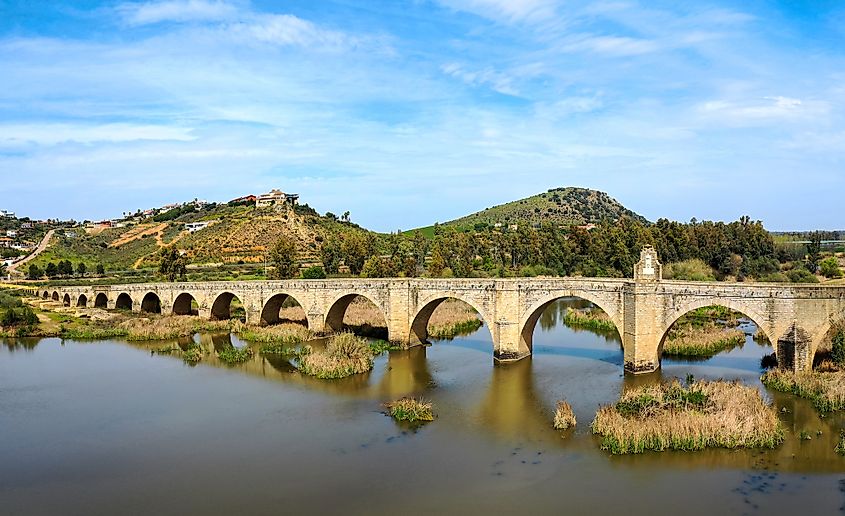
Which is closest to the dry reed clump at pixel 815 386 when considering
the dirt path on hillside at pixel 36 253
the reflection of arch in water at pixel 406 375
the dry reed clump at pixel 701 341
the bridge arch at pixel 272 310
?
the dry reed clump at pixel 701 341

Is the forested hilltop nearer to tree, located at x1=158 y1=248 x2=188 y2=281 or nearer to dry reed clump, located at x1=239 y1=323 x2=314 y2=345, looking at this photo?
tree, located at x1=158 y1=248 x2=188 y2=281

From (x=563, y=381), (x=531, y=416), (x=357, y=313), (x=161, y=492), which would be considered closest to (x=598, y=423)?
(x=531, y=416)

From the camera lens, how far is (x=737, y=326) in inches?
1377

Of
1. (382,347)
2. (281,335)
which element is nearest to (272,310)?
(281,335)

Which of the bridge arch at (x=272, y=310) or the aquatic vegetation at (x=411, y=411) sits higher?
the bridge arch at (x=272, y=310)

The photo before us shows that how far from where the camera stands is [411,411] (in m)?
19.9

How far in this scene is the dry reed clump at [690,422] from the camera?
16.4 m

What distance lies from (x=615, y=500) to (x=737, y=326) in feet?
82.3

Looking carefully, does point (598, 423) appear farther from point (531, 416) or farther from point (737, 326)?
point (737, 326)

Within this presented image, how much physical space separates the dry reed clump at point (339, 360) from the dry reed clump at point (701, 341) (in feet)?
44.3

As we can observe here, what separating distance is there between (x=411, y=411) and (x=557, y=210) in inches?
4041

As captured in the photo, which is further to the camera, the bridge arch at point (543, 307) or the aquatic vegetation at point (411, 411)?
the bridge arch at point (543, 307)

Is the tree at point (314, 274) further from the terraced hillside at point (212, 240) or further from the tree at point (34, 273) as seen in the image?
the tree at point (34, 273)

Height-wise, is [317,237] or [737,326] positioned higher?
[317,237]
